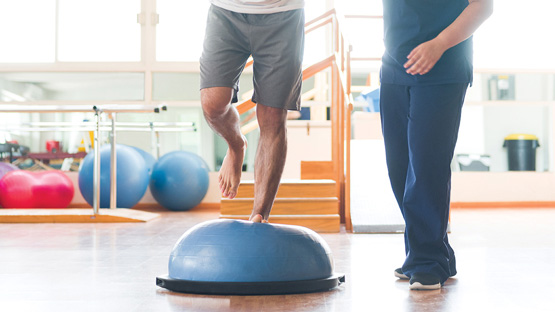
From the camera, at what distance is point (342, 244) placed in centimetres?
363

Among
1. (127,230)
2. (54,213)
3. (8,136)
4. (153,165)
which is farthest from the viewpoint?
(8,136)

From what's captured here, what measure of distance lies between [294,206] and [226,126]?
2.20 meters

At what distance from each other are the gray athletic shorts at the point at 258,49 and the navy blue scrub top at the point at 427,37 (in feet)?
1.13

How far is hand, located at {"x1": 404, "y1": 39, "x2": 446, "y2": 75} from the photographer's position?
208 cm

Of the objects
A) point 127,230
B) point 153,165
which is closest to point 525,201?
point 153,165

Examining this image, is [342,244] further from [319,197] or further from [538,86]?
[538,86]

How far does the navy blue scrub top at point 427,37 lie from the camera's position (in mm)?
2129

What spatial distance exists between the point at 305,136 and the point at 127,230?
2972mm

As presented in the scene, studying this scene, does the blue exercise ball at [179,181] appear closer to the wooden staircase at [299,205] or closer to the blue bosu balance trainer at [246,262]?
the wooden staircase at [299,205]

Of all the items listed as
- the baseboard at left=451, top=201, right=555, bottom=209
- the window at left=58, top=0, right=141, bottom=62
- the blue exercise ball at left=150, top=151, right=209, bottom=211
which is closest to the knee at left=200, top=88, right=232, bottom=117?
the blue exercise ball at left=150, top=151, right=209, bottom=211

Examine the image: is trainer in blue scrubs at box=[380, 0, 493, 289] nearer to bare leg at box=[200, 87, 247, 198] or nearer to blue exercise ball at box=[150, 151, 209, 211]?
bare leg at box=[200, 87, 247, 198]

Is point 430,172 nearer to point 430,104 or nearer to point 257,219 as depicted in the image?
point 430,104

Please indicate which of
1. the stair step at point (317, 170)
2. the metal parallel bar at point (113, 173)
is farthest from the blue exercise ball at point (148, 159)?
the stair step at point (317, 170)

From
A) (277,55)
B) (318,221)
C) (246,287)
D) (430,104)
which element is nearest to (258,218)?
(246,287)
